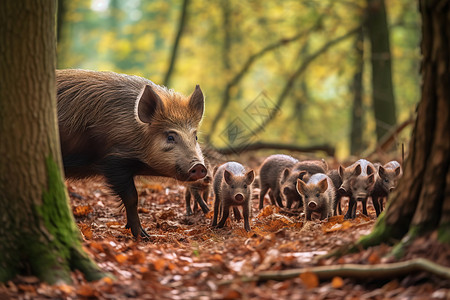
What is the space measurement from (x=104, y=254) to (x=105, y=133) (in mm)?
2485

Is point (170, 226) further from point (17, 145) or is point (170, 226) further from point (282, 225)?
point (17, 145)

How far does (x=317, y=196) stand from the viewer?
7031 mm

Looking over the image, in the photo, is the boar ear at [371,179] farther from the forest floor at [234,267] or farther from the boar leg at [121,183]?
the boar leg at [121,183]

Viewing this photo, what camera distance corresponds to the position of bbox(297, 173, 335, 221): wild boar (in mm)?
Answer: 6973

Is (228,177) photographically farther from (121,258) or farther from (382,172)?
(121,258)

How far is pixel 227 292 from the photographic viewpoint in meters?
3.71

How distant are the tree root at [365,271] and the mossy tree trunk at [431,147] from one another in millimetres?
285

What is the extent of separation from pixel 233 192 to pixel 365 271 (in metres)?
3.36

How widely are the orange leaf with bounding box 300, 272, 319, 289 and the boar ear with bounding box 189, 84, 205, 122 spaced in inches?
154

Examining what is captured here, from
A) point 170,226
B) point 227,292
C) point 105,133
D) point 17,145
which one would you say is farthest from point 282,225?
point 17,145

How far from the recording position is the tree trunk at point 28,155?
4.21 m

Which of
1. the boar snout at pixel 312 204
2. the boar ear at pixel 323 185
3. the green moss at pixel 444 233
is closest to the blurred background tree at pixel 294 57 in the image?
the boar ear at pixel 323 185

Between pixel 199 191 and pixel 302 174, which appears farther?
Answer: pixel 199 191

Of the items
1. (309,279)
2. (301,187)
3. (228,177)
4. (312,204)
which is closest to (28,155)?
(309,279)
